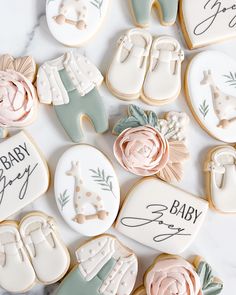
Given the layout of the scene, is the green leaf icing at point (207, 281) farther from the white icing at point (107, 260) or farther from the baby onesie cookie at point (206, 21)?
the baby onesie cookie at point (206, 21)

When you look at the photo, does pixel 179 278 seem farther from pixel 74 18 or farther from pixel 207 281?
pixel 74 18

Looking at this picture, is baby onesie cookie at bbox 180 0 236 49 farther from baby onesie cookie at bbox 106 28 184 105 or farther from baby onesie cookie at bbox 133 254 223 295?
baby onesie cookie at bbox 133 254 223 295

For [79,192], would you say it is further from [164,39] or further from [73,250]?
[164,39]

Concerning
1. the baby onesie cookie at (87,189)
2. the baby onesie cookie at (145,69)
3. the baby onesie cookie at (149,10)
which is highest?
the baby onesie cookie at (149,10)

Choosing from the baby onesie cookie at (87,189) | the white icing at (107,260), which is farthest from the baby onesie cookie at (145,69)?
the white icing at (107,260)

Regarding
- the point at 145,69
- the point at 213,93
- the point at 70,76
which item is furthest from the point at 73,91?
the point at 213,93

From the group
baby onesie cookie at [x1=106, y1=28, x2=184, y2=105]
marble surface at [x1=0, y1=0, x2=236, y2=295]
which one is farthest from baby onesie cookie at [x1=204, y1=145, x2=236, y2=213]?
baby onesie cookie at [x1=106, y1=28, x2=184, y2=105]

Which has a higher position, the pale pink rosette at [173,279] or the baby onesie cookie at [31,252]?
the baby onesie cookie at [31,252]
